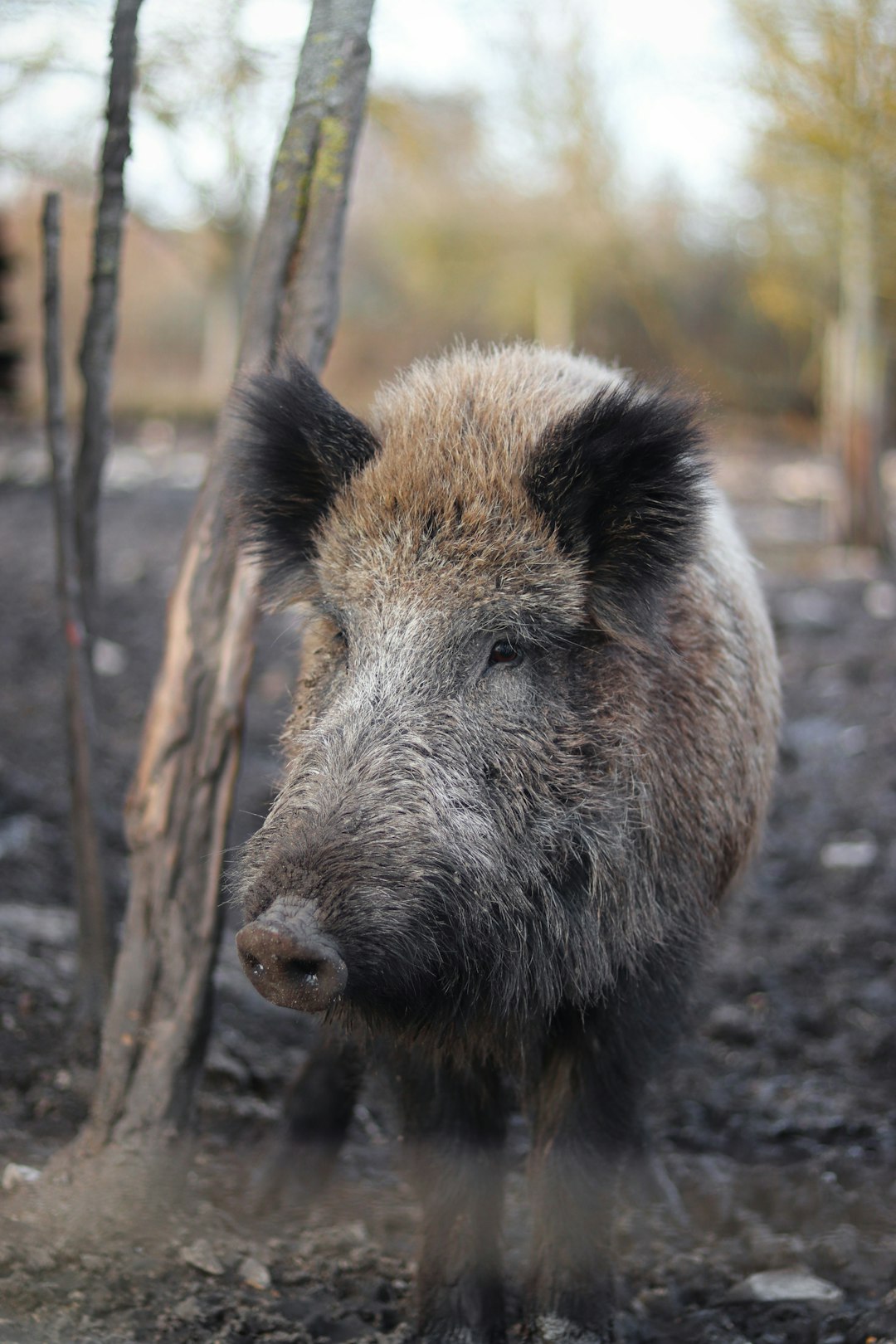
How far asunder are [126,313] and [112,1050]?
26.4 meters

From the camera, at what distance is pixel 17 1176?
142 inches

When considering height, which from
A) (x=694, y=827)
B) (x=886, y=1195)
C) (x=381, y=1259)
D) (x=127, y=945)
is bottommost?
(x=381, y=1259)

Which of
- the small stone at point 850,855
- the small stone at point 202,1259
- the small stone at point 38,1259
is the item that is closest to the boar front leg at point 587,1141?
the small stone at point 202,1259

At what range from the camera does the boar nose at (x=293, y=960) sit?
7.81 ft

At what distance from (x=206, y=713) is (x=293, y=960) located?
1.43m

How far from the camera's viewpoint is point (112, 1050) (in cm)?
374

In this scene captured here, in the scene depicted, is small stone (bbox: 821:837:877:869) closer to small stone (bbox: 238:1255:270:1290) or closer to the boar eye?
the boar eye

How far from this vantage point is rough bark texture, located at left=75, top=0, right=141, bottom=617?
378cm

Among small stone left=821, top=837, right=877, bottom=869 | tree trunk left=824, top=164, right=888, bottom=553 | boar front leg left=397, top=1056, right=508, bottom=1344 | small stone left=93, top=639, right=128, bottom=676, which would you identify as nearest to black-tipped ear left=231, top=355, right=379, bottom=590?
boar front leg left=397, top=1056, right=508, bottom=1344

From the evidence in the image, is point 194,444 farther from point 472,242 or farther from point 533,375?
point 533,375

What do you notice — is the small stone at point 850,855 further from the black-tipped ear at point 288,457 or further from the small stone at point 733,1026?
the black-tipped ear at point 288,457

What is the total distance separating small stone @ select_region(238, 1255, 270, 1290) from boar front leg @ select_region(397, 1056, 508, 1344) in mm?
433

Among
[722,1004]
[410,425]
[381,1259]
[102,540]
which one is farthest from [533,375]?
[102,540]

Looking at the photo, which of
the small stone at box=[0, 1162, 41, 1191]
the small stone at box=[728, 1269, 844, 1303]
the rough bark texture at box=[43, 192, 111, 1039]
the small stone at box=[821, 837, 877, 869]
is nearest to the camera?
the small stone at box=[728, 1269, 844, 1303]
